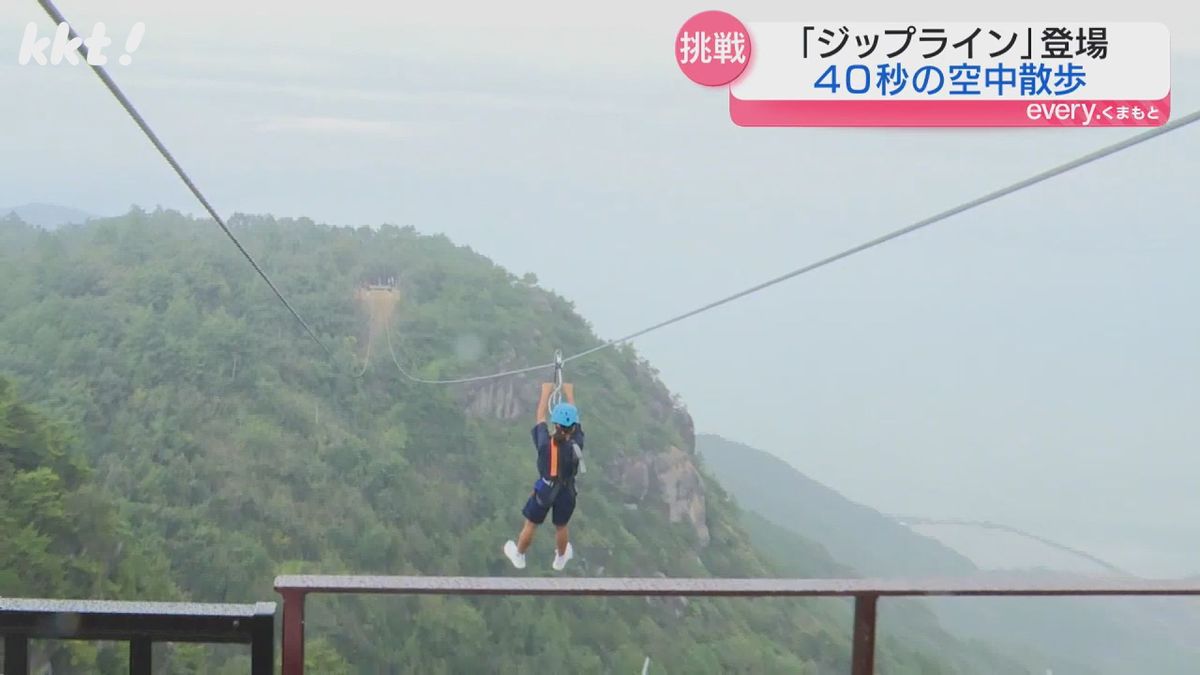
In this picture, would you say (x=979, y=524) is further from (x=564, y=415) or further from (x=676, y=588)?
(x=676, y=588)

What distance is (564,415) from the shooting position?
3576mm

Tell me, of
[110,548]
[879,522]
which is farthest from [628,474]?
[110,548]

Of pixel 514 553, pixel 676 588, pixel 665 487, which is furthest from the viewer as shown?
pixel 665 487

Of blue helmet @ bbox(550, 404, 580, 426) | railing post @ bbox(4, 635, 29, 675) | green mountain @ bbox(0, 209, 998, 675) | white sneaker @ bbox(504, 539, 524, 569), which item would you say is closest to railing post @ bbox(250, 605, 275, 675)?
railing post @ bbox(4, 635, 29, 675)

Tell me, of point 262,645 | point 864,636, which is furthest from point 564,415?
point 262,645

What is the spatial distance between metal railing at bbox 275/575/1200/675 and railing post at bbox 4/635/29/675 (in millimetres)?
282

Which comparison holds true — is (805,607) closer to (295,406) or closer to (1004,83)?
(1004,83)

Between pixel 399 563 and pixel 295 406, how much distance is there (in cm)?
679

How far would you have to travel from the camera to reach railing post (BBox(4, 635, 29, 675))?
129 centimetres

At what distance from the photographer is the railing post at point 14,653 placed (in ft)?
4.25

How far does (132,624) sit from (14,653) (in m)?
0.13

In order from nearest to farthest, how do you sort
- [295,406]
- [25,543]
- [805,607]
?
[805,607]
[25,543]
[295,406]

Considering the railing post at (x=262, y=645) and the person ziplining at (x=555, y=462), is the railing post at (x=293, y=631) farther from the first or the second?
the person ziplining at (x=555, y=462)

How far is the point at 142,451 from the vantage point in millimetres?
27672
